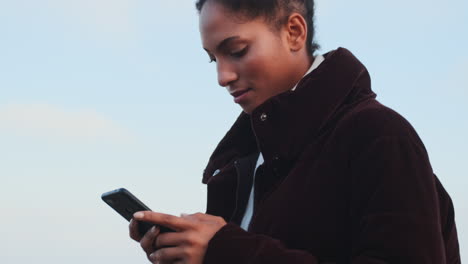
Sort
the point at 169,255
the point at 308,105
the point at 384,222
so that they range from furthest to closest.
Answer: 1. the point at 308,105
2. the point at 169,255
3. the point at 384,222

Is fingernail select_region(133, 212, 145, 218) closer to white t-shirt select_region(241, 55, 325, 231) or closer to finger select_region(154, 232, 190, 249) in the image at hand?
finger select_region(154, 232, 190, 249)

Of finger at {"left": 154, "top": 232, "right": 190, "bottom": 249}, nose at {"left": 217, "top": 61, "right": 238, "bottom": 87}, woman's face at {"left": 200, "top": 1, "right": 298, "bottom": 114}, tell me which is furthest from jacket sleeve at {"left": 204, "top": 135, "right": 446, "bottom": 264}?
nose at {"left": 217, "top": 61, "right": 238, "bottom": 87}

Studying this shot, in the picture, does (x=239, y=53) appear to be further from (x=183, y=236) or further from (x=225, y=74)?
(x=183, y=236)

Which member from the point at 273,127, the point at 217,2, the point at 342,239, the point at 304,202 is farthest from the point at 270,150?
the point at 217,2

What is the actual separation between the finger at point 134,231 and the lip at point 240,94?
2.66 ft

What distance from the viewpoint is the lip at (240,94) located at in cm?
323

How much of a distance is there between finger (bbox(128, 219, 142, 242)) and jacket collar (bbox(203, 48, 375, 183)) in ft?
2.11

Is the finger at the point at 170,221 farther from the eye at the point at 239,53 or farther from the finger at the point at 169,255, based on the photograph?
the eye at the point at 239,53

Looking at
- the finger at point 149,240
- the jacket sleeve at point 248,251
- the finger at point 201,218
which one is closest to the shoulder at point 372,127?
the jacket sleeve at point 248,251

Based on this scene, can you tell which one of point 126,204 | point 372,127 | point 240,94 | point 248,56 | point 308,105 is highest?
point 248,56

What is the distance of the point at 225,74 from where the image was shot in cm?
320

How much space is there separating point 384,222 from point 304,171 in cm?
48

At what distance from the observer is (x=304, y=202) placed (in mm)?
2727

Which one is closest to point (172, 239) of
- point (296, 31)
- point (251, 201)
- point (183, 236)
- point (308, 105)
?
point (183, 236)
